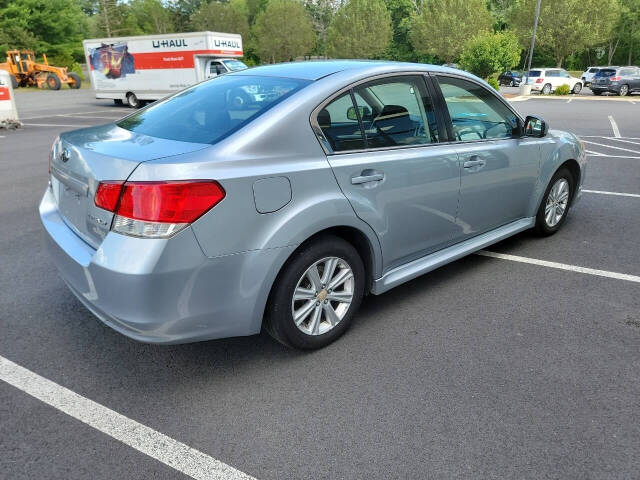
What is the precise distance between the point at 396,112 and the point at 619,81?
30.8 meters

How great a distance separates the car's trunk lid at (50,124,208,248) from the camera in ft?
8.14

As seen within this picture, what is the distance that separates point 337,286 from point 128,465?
146 centimetres

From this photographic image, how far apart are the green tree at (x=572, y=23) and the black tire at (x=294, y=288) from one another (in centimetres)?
5328

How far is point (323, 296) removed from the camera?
9.87 feet

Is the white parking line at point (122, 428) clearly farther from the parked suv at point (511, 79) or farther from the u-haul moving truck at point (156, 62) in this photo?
the parked suv at point (511, 79)

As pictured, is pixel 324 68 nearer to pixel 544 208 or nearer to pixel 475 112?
pixel 475 112

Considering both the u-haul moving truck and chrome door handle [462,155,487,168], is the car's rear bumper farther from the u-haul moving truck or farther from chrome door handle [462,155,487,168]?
the u-haul moving truck

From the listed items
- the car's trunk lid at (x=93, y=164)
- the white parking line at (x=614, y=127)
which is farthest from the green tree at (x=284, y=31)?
the car's trunk lid at (x=93, y=164)

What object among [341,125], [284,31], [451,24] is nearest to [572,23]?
[451,24]

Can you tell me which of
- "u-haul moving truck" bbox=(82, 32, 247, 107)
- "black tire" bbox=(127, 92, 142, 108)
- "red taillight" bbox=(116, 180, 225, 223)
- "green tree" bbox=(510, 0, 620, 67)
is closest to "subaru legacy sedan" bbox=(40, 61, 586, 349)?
"red taillight" bbox=(116, 180, 225, 223)

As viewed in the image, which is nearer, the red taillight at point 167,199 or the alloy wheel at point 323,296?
the red taillight at point 167,199

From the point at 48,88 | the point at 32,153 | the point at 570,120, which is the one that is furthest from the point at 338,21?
the point at 32,153

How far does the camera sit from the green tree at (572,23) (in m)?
46.7

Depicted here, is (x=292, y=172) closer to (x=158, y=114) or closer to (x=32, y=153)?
(x=158, y=114)
